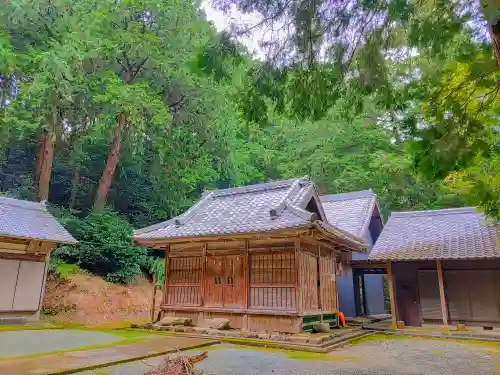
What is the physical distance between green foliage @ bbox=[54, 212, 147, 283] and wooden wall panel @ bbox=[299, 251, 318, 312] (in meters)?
9.52

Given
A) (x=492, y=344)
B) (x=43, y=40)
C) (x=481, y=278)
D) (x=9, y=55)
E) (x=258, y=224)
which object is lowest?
(x=492, y=344)

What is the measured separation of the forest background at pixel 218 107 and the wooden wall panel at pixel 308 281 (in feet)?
13.2

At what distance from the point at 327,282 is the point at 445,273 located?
14.7 feet

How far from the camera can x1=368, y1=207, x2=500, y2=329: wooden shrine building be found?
39.9 feet

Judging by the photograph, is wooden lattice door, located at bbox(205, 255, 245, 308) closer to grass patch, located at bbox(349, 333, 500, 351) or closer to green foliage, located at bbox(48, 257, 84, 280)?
grass patch, located at bbox(349, 333, 500, 351)

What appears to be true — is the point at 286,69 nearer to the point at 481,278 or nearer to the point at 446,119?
the point at 446,119

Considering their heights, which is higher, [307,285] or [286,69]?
[286,69]

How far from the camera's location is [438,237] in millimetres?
13828

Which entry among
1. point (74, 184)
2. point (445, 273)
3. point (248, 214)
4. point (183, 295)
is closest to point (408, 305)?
point (445, 273)

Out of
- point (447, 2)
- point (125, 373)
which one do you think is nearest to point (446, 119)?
point (447, 2)

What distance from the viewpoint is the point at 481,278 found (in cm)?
1248

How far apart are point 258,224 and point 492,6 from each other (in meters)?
8.35

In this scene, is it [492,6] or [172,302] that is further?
[172,302]

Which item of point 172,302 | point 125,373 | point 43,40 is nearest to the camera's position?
point 125,373
